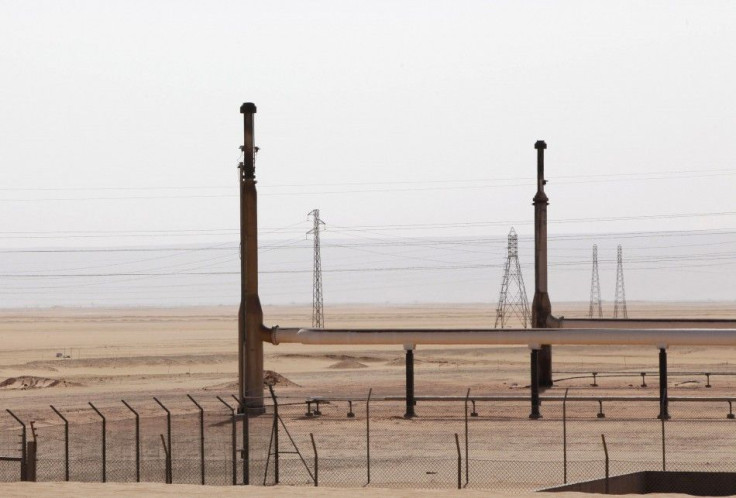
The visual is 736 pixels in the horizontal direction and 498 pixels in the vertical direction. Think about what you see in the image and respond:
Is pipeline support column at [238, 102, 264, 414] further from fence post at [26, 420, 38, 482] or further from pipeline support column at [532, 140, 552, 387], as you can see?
fence post at [26, 420, 38, 482]

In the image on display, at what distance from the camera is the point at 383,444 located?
35938mm

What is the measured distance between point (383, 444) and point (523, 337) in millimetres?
8025

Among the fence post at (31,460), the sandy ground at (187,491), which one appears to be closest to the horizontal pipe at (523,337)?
the sandy ground at (187,491)

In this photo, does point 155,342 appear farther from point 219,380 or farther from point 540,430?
point 540,430

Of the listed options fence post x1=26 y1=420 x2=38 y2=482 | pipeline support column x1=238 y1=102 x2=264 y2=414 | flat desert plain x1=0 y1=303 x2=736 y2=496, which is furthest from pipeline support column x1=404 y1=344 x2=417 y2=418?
Result: fence post x1=26 y1=420 x2=38 y2=482

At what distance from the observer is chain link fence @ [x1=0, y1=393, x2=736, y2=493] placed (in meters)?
27.9

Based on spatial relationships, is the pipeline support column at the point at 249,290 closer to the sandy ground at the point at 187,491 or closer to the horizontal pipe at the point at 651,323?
the horizontal pipe at the point at 651,323

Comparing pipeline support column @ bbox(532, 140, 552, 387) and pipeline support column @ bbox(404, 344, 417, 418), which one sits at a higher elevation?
pipeline support column @ bbox(532, 140, 552, 387)

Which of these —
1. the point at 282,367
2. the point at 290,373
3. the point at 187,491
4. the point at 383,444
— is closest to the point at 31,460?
the point at 187,491

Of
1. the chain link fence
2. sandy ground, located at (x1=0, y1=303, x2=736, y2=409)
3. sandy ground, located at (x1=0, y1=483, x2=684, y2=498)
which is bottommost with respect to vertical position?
sandy ground, located at (x1=0, y1=303, x2=736, y2=409)

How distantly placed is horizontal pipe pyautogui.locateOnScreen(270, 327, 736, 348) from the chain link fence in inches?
87.2

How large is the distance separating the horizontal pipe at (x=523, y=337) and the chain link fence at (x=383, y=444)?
2215 mm

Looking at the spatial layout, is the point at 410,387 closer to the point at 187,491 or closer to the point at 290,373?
the point at 187,491

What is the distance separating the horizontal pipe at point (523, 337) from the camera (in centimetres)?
4047
